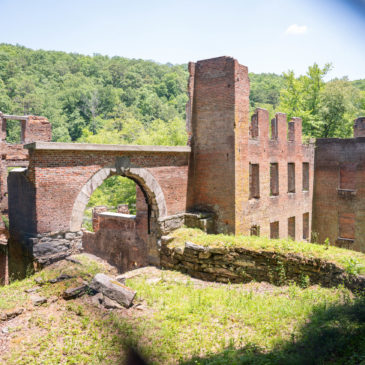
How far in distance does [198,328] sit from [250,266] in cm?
374

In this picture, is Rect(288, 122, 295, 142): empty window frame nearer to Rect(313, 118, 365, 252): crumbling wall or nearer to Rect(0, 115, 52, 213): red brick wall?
Rect(313, 118, 365, 252): crumbling wall

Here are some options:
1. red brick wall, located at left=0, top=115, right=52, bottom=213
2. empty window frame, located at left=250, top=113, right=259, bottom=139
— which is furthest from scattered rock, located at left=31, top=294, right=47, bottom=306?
red brick wall, located at left=0, top=115, right=52, bottom=213

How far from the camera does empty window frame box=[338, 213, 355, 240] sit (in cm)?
2064

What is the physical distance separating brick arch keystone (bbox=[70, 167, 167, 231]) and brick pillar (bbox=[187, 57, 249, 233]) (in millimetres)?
1678

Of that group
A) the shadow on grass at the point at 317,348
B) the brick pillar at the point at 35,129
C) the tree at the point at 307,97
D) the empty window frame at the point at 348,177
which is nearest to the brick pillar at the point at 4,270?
the brick pillar at the point at 35,129

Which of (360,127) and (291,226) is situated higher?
(360,127)

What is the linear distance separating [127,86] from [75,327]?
56057mm

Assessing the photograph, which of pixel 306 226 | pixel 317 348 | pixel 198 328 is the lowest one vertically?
pixel 306 226

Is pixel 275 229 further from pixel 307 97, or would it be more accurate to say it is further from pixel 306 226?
pixel 307 97

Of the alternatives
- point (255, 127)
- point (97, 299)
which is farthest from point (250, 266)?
point (255, 127)

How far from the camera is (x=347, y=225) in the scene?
20.9m

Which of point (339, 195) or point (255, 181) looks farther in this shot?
point (339, 195)

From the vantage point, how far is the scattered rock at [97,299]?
291 inches

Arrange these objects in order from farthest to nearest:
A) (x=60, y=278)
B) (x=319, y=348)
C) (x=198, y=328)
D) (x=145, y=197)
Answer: (x=145, y=197), (x=60, y=278), (x=198, y=328), (x=319, y=348)
